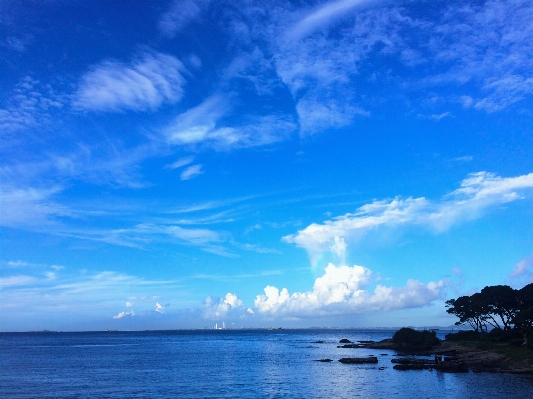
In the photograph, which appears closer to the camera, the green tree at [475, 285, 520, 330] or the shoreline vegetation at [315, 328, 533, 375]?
the shoreline vegetation at [315, 328, 533, 375]

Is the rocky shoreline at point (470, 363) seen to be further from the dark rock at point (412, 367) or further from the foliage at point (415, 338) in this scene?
the foliage at point (415, 338)

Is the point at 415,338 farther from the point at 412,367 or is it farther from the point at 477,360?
the point at 412,367

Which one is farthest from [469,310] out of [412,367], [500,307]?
[412,367]

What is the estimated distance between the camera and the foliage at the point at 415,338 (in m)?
127

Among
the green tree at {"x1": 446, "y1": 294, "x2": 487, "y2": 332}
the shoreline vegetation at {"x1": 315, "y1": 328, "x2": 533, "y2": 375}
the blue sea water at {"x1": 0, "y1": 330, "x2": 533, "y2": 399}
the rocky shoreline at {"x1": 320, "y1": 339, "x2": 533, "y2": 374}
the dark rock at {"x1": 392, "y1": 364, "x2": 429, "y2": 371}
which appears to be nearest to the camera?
the blue sea water at {"x1": 0, "y1": 330, "x2": 533, "y2": 399}

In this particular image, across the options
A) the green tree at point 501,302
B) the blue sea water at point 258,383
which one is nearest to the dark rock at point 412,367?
the blue sea water at point 258,383

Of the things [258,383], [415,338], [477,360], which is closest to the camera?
[258,383]

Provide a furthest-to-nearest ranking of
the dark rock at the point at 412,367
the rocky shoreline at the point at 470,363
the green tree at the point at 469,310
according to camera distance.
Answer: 1. the green tree at the point at 469,310
2. the dark rock at the point at 412,367
3. the rocky shoreline at the point at 470,363

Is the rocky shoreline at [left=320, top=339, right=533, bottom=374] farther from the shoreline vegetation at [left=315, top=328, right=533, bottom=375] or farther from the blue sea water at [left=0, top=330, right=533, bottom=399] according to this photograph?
the blue sea water at [left=0, top=330, right=533, bottom=399]

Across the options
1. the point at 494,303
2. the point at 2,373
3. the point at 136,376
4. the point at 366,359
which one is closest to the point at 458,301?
the point at 494,303

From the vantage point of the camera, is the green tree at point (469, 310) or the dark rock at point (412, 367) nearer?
the dark rock at point (412, 367)

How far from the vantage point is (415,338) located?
13375cm

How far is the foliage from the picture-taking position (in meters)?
127

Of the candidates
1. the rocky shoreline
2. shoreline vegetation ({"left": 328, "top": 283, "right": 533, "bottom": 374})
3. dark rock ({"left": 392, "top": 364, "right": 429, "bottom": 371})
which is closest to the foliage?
shoreline vegetation ({"left": 328, "top": 283, "right": 533, "bottom": 374})
